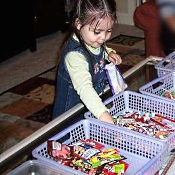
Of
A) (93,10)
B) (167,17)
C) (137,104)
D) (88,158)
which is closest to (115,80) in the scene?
(137,104)

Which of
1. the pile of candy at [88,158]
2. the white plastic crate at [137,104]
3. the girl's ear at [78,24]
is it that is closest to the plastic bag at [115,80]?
the white plastic crate at [137,104]

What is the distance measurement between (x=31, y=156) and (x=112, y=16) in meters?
0.43

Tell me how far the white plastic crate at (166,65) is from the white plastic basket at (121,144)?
14.9 inches

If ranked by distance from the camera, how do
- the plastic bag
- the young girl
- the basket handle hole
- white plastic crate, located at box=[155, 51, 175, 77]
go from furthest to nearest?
1. white plastic crate, located at box=[155, 51, 175, 77]
2. the plastic bag
3. the young girl
4. the basket handle hole

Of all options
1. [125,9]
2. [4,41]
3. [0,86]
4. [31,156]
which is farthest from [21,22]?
[31,156]

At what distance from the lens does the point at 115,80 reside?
1050 millimetres

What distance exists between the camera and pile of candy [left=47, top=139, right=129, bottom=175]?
2.45ft

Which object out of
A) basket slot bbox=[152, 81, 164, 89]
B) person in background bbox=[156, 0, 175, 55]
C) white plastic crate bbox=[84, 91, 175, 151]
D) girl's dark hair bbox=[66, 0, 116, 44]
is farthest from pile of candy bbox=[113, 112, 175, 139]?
person in background bbox=[156, 0, 175, 55]

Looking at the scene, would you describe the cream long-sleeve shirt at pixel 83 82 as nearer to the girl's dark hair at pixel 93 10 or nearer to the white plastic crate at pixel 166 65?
the girl's dark hair at pixel 93 10

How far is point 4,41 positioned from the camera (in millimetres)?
2906

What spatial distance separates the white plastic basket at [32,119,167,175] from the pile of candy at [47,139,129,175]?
2 centimetres

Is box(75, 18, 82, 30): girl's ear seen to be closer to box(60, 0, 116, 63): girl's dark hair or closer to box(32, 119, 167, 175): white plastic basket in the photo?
box(60, 0, 116, 63): girl's dark hair

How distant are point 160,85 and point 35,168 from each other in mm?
505

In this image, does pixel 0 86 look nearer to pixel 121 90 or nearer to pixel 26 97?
pixel 26 97
